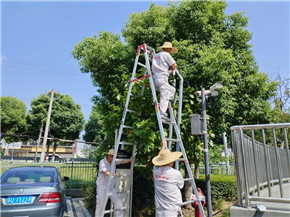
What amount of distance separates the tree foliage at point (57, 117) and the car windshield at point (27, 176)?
22742 millimetres

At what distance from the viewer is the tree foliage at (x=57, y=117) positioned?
27609mm

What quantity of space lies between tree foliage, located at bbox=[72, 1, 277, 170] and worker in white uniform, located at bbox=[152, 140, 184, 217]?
290 centimetres

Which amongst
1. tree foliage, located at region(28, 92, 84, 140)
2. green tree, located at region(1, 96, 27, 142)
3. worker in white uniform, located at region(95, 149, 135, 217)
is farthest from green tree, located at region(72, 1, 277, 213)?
green tree, located at region(1, 96, 27, 142)

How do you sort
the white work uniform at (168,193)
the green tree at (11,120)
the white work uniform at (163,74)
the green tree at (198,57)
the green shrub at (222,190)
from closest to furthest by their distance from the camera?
the white work uniform at (168,193)
the white work uniform at (163,74)
the green tree at (198,57)
the green shrub at (222,190)
the green tree at (11,120)

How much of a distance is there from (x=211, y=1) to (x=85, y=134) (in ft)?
91.0

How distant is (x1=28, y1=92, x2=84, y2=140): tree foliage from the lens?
1087 inches

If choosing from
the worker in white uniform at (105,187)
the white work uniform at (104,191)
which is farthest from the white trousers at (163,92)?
the white work uniform at (104,191)

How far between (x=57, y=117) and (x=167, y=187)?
88.4ft

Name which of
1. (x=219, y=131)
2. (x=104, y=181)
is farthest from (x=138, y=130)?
(x=219, y=131)

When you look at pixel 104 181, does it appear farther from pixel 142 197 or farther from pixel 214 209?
pixel 214 209

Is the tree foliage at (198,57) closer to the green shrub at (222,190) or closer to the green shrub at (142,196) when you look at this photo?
the green shrub at (142,196)

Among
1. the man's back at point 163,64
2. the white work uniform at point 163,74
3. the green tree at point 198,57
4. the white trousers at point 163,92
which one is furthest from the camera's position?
the green tree at point 198,57

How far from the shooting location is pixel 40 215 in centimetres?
468

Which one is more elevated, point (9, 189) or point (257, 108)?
point (257, 108)
